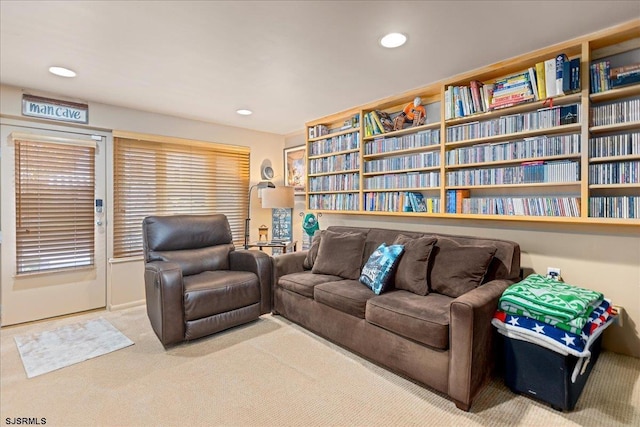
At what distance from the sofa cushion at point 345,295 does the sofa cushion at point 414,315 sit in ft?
0.30

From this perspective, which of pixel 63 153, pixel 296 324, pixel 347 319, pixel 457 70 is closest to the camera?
pixel 347 319

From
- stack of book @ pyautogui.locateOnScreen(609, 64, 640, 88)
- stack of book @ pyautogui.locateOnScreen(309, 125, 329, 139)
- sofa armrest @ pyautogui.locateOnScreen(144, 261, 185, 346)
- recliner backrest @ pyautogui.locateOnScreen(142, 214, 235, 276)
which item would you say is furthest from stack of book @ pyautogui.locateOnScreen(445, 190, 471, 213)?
sofa armrest @ pyautogui.locateOnScreen(144, 261, 185, 346)

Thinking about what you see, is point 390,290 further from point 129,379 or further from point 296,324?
point 129,379

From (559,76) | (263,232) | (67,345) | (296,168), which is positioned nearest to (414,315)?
(559,76)

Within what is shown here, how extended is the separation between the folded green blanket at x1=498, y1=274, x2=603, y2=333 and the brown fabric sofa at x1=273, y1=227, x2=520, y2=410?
11 centimetres

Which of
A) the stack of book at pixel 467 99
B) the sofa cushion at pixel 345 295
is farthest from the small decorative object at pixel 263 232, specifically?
the stack of book at pixel 467 99

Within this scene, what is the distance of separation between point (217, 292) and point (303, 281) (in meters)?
0.75

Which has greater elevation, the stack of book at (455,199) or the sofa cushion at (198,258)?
the stack of book at (455,199)

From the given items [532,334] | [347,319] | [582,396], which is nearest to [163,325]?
[347,319]

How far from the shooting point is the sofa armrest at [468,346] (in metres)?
1.72

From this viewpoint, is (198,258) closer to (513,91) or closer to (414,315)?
(414,315)

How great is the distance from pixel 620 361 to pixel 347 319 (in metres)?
1.88

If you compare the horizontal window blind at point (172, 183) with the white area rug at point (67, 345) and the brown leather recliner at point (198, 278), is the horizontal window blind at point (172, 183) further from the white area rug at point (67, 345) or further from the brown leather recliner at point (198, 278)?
the white area rug at point (67, 345)

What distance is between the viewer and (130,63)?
2.45 meters
